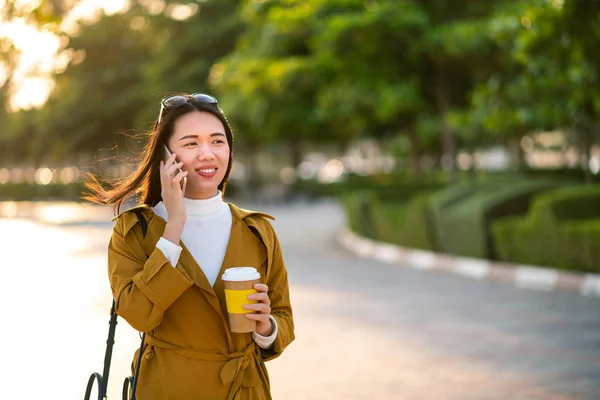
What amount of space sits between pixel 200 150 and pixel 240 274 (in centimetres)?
46

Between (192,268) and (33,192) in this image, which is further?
(33,192)

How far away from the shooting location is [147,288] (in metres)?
2.86

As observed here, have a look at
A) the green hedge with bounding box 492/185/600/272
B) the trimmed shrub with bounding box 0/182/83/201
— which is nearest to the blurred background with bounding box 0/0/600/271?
the green hedge with bounding box 492/185/600/272

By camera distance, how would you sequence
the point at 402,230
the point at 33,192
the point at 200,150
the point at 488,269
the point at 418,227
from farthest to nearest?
the point at 33,192 < the point at 402,230 < the point at 418,227 < the point at 488,269 < the point at 200,150

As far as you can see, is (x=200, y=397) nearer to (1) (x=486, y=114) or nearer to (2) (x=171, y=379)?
(2) (x=171, y=379)

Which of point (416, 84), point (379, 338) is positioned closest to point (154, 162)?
point (379, 338)

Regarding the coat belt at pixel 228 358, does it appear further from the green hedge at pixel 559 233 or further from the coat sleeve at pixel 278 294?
the green hedge at pixel 559 233

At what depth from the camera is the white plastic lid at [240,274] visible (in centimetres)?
283

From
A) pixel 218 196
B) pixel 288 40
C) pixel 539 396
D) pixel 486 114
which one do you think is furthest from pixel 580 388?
pixel 288 40

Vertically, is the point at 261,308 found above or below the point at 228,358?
above

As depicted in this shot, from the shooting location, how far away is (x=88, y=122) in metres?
51.0

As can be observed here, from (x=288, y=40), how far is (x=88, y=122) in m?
28.9

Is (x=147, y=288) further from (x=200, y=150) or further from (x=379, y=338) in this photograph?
(x=379, y=338)

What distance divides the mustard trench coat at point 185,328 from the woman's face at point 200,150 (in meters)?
0.15
